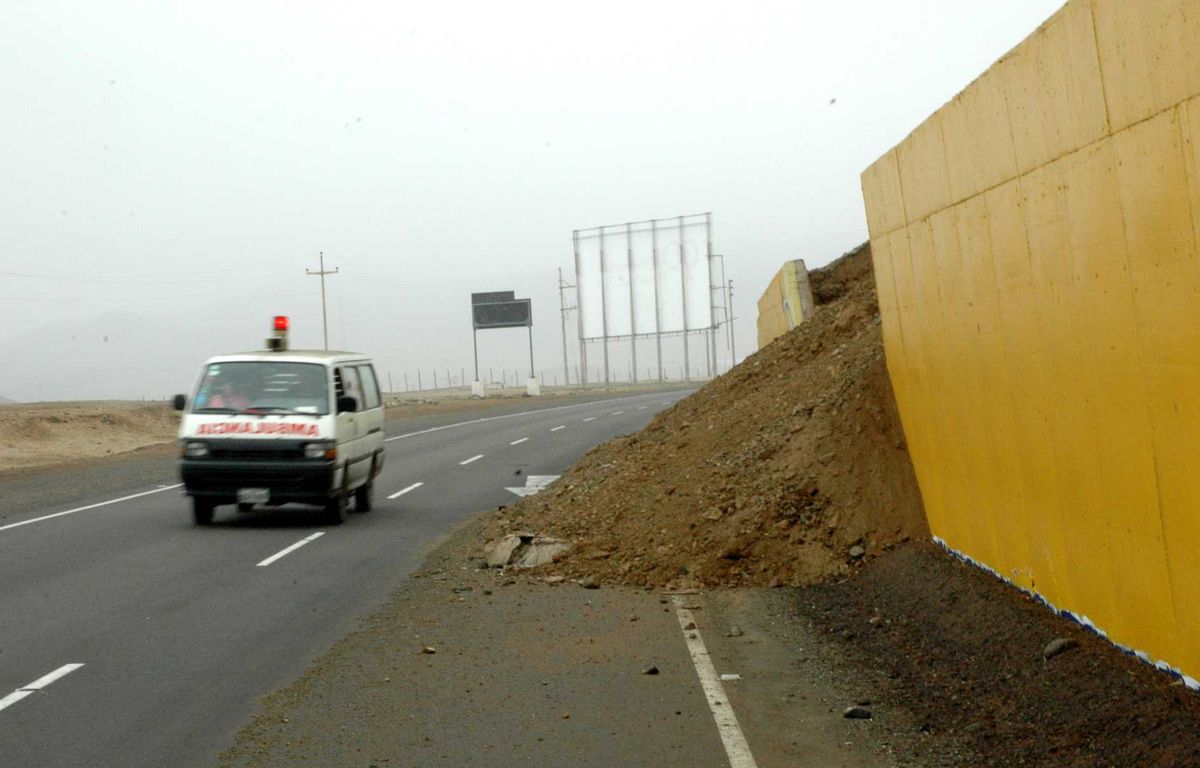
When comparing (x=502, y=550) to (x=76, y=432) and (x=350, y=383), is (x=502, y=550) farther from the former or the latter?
(x=76, y=432)

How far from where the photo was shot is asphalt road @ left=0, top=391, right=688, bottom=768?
6.55 m

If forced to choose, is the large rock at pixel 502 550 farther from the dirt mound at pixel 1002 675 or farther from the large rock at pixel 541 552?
the dirt mound at pixel 1002 675

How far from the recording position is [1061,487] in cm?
715

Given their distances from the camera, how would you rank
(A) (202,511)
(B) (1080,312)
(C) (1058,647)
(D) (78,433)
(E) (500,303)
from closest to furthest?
(B) (1080,312) < (C) (1058,647) < (A) (202,511) < (D) (78,433) < (E) (500,303)

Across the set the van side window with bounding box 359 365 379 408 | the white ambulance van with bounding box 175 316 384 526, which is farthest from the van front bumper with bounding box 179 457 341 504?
the van side window with bounding box 359 365 379 408

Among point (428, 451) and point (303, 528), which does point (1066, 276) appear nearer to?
point (303, 528)

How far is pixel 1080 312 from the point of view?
258 inches

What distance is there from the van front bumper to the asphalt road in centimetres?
47

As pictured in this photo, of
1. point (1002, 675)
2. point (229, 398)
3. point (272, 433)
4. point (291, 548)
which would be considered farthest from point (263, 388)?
point (1002, 675)

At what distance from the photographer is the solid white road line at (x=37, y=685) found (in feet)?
23.1

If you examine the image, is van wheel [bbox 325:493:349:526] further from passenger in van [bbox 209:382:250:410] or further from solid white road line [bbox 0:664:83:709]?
solid white road line [bbox 0:664:83:709]

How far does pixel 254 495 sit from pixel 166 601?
15.6 ft

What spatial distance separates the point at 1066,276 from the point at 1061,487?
1219 mm

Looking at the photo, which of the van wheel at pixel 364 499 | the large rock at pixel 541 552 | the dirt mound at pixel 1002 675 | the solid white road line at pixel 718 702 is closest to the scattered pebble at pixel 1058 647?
the dirt mound at pixel 1002 675
